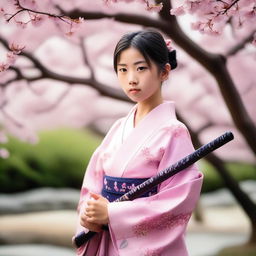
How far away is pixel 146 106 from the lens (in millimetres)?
1522

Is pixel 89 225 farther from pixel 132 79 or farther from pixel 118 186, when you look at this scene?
pixel 132 79

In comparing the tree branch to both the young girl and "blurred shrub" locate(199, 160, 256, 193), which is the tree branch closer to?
"blurred shrub" locate(199, 160, 256, 193)

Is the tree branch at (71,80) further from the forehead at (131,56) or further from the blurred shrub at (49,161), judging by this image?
the forehead at (131,56)

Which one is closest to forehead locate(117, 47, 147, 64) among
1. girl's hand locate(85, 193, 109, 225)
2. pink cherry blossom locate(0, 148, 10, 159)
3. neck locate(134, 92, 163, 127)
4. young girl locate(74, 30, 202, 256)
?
young girl locate(74, 30, 202, 256)

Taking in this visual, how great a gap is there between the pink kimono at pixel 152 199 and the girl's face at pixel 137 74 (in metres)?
0.08

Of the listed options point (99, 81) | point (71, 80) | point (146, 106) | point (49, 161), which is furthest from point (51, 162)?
point (146, 106)

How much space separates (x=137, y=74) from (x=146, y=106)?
126mm

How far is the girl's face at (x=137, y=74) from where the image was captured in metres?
1.43

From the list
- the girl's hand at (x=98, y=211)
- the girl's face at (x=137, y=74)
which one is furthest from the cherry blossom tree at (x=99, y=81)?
the girl's hand at (x=98, y=211)

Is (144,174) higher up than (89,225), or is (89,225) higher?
(144,174)

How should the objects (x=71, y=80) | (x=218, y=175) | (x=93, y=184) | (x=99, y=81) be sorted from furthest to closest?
(x=218, y=175), (x=99, y=81), (x=71, y=80), (x=93, y=184)

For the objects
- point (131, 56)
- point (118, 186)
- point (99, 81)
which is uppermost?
point (99, 81)

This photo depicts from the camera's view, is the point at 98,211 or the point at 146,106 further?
the point at 146,106

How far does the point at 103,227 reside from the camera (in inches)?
56.5
